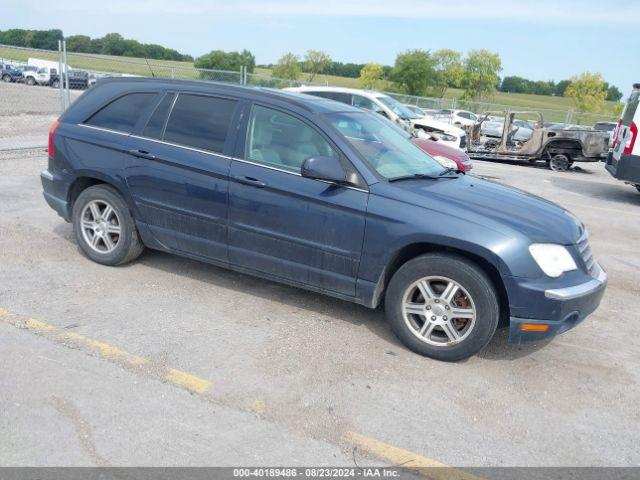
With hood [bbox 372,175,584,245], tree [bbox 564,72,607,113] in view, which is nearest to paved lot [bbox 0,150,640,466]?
hood [bbox 372,175,584,245]

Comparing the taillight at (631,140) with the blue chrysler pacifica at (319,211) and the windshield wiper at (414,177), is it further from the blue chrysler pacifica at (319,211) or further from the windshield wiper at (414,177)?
the windshield wiper at (414,177)

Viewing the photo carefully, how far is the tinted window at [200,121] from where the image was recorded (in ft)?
15.3

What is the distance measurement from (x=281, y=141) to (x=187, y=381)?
1985mm

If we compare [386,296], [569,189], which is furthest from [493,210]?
[569,189]

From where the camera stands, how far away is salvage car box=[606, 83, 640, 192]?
10.9 m

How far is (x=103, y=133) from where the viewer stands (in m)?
5.16

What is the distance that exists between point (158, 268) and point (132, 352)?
172 centimetres

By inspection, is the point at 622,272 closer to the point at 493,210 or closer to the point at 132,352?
the point at 493,210

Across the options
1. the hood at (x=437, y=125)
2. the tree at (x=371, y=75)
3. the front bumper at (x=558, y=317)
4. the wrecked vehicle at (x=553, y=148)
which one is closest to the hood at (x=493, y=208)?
the front bumper at (x=558, y=317)

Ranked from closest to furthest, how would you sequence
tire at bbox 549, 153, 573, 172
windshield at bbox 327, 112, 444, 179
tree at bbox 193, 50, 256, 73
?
1. windshield at bbox 327, 112, 444, 179
2. tire at bbox 549, 153, 573, 172
3. tree at bbox 193, 50, 256, 73

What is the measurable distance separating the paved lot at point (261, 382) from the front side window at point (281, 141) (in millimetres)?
1226

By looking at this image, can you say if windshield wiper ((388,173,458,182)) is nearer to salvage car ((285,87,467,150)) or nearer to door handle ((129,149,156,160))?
door handle ((129,149,156,160))

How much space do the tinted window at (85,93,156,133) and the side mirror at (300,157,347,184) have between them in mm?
1874

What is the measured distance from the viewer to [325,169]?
4.05 meters
